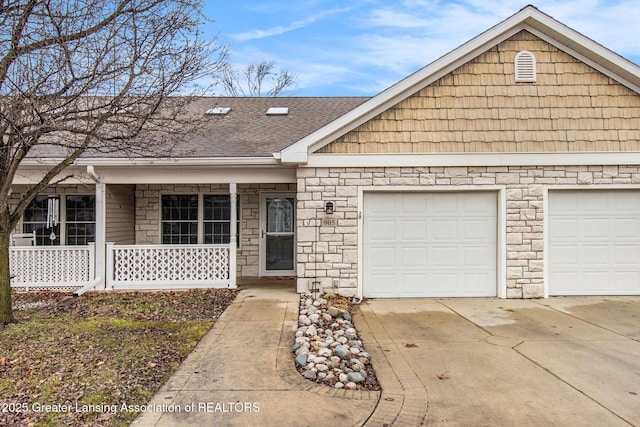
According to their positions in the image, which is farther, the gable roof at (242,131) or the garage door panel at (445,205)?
the gable roof at (242,131)

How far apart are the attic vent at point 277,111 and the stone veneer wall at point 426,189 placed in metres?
4.07

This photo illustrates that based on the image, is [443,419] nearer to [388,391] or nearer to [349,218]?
[388,391]

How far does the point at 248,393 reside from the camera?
3648mm

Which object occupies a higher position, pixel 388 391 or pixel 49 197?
pixel 49 197

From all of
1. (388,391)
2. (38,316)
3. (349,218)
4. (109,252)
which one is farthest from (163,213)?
(388,391)

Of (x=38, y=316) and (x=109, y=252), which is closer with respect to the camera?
(x=38, y=316)

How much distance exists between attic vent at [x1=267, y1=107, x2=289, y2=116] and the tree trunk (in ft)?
22.0

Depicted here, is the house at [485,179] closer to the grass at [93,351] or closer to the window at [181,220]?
the grass at [93,351]

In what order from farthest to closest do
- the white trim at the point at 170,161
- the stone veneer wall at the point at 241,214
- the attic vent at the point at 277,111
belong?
the attic vent at the point at 277,111, the stone veneer wall at the point at 241,214, the white trim at the point at 170,161

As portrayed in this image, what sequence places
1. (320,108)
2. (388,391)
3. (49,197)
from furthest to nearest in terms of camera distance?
(320,108)
(49,197)
(388,391)

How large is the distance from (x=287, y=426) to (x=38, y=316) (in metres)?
5.34

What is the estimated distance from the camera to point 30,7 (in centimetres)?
556

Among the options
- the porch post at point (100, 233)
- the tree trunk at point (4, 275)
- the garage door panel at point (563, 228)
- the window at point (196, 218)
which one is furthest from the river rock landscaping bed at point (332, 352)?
the porch post at point (100, 233)

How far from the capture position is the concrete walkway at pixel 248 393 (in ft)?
10.6
